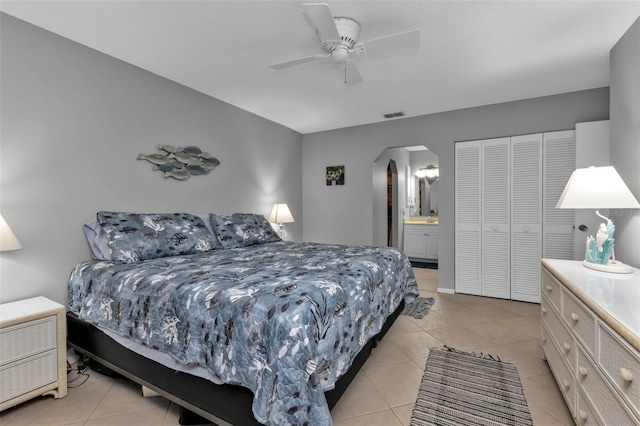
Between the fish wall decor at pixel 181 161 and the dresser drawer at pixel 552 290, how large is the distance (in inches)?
131

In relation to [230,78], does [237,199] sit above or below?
below

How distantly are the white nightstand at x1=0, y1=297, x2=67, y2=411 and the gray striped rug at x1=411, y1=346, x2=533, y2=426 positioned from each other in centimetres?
219

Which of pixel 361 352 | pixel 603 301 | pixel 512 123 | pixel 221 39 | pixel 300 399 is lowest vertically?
pixel 361 352

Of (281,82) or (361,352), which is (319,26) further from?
(361,352)

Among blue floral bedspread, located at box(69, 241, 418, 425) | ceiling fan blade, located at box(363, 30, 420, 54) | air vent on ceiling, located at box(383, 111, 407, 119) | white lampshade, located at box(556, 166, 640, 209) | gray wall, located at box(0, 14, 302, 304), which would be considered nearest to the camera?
blue floral bedspread, located at box(69, 241, 418, 425)

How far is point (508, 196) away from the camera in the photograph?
12.4ft

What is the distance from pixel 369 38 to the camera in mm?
2357

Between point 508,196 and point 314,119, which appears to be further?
point 314,119

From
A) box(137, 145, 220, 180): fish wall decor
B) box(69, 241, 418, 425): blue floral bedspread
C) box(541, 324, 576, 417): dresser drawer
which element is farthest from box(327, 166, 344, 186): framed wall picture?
box(541, 324, 576, 417): dresser drawer

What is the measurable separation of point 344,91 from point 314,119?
1.13 metres

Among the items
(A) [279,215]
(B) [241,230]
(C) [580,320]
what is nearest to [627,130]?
(C) [580,320]

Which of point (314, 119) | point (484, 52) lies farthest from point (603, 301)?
point (314, 119)

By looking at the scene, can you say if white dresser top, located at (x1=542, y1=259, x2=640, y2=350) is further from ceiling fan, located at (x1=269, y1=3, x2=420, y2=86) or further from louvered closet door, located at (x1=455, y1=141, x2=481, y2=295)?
louvered closet door, located at (x1=455, y1=141, x2=481, y2=295)

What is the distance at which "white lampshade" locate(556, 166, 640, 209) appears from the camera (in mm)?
1785
